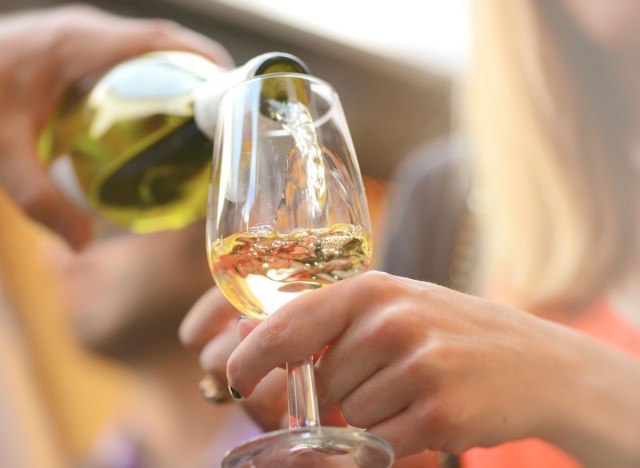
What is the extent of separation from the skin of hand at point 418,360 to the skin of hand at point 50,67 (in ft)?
1.18

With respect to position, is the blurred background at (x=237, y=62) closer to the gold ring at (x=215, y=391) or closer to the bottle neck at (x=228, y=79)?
the bottle neck at (x=228, y=79)

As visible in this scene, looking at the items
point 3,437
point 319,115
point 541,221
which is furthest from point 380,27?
point 319,115

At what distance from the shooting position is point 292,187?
403 mm

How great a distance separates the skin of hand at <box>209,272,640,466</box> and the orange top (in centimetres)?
26

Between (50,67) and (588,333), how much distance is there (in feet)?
1.74

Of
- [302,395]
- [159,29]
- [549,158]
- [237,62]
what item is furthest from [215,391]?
[237,62]

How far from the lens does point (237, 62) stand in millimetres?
2195

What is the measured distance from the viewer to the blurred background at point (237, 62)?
216cm

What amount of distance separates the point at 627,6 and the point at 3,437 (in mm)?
2092

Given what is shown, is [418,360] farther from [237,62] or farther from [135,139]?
[237,62]

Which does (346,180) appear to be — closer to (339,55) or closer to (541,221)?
(541,221)

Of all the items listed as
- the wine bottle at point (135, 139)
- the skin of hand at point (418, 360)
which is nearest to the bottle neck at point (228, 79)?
the wine bottle at point (135, 139)

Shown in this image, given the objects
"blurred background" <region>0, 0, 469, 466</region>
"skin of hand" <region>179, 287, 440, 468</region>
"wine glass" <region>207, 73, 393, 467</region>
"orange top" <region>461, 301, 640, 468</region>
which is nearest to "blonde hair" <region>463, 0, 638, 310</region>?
"orange top" <region>461, 301, 640, 468</region>

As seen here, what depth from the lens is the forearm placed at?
16.0 inches
